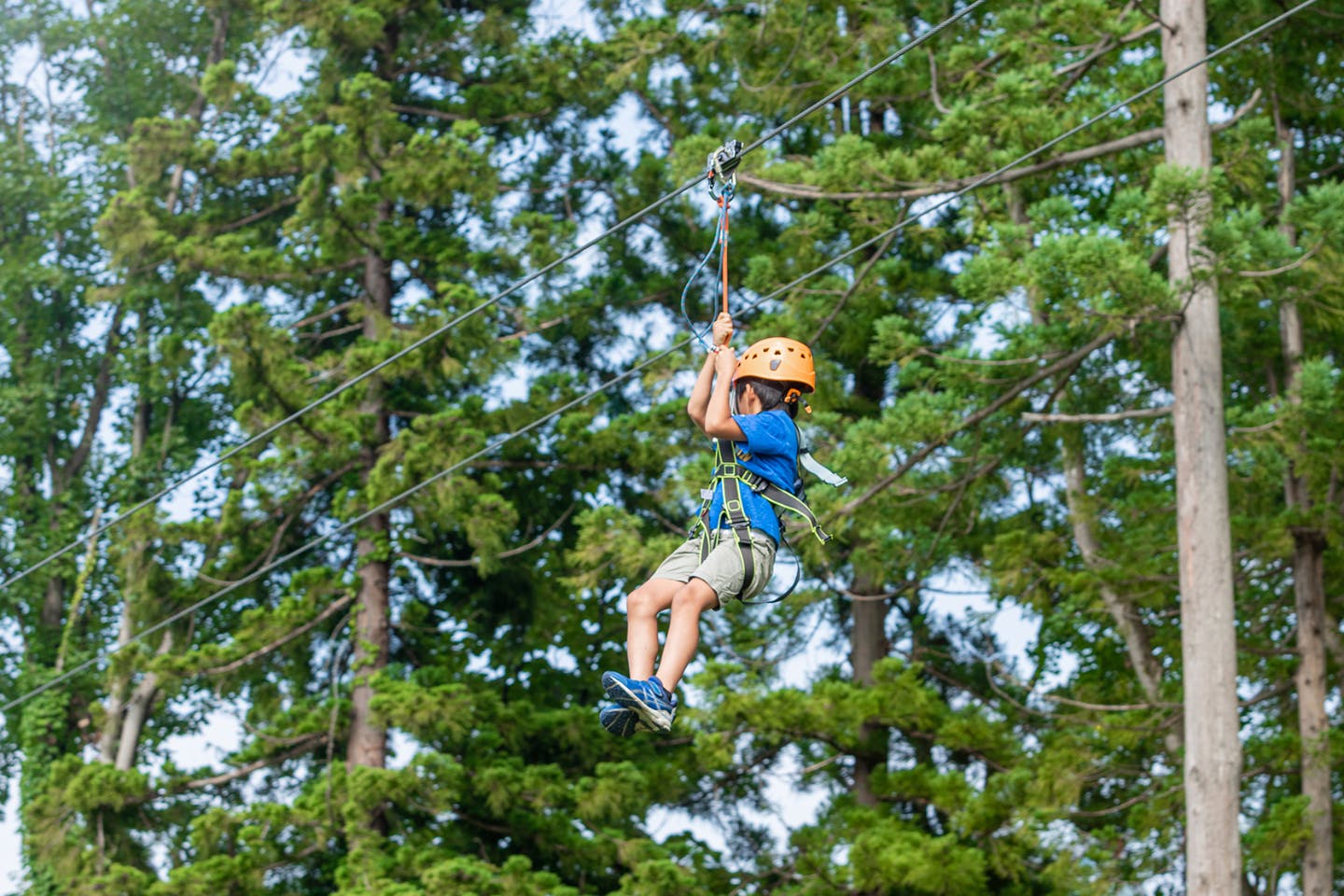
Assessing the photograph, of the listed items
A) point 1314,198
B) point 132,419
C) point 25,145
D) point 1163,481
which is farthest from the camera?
point 25,145

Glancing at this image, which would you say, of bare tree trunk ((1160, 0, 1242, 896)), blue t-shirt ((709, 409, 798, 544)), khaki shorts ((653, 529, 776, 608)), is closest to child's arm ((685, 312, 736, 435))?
blue t-shirt ((709, 409, 798, 544))

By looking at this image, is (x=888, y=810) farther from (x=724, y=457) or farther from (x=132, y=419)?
(x=132, y=419)

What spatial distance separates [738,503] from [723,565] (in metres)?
0.26

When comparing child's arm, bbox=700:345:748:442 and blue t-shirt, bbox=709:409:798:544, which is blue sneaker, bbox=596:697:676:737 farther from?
child's arm, bbox=700:345:748:442

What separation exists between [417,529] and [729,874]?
4.25 metres

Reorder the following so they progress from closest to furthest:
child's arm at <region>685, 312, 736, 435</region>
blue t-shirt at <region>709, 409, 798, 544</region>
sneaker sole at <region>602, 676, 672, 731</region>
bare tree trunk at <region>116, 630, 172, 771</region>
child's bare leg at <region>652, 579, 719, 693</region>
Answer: sneaker sole at <region>602, 676, 672, 731</region> < child's bare leg at <region>652, 579, 719, 693</region> < child's arm at <region>685, 312, 736, 435</region> < blue t-shirt at <region>709, 409, 798, 544</region> < bare tree trunk at <region>116, 630, 172, 771</region>

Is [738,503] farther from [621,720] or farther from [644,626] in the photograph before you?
[621,720]

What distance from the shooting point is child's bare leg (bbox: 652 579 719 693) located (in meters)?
6.13

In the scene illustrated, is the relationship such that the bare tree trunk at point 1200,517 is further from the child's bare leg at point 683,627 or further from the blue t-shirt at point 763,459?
the child's bare leg at point 683,627

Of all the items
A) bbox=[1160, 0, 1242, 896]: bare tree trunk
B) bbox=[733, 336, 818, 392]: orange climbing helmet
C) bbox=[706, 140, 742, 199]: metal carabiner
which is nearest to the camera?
bbox=[733, 336, 818, 392]: orange climbing helmet

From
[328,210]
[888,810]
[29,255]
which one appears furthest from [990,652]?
[29,255]

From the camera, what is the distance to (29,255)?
23.4m

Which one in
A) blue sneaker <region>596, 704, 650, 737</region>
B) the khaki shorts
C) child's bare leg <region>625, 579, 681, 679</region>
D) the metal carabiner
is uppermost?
the metal carabiner

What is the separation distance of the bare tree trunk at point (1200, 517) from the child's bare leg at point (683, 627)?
532 cm
